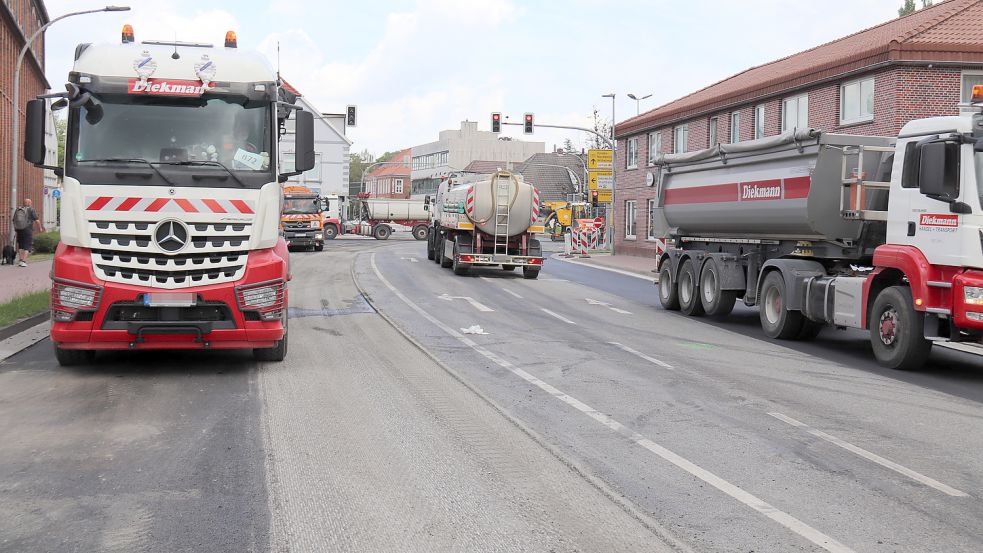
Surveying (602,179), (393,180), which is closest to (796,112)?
(602,179)

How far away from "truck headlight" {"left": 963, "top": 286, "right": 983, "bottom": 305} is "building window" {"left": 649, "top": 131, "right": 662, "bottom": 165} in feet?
100

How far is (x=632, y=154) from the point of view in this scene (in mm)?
44250

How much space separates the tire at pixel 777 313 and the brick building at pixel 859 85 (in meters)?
8.13

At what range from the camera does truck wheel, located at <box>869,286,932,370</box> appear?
1102 centimetres

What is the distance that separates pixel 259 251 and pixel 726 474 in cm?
537

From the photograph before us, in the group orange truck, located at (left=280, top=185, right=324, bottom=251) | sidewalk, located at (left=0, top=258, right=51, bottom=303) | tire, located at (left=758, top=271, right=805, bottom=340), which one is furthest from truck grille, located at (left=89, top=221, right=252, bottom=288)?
orange truck, located at (left=280, top=185, right=324, bottom=251)

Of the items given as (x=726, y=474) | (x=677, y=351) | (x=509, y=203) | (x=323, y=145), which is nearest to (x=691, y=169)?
(x=677, y=351)

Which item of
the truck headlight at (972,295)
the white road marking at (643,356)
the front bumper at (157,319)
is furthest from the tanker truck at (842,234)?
the front bumper at (157,319)

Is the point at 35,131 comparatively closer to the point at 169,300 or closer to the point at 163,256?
the point at 163,256

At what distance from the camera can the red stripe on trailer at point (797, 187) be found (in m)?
13.4

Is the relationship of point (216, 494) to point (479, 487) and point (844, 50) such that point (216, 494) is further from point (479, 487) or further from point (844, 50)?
point (844, 50)

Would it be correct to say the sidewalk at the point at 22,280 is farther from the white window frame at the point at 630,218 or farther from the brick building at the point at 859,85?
the white window frame at the point at 630,218

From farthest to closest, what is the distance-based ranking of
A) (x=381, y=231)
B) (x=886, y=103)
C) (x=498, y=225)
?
(x=381, y=231), (x=498, y=225), (x=886, y=103)

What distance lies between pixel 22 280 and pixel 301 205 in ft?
67.2
